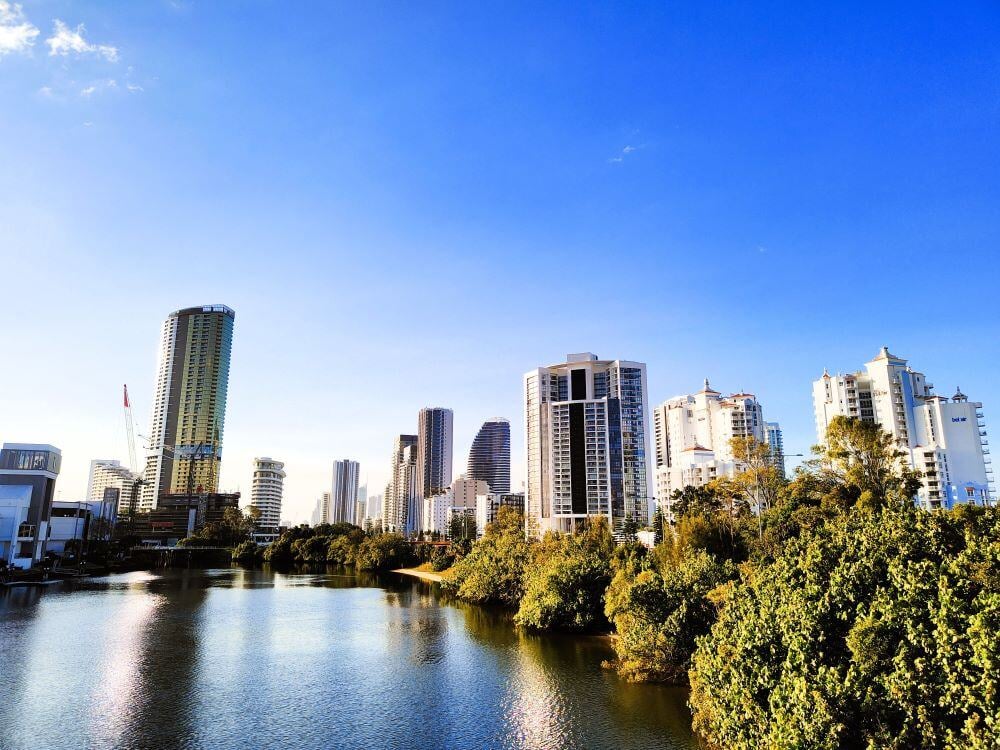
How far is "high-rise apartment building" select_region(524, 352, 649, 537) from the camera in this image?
11319cm

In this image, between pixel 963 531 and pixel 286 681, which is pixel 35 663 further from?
pixel 963 531

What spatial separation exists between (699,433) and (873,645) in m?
145

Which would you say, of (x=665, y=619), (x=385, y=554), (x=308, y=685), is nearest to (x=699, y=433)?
(x=385, y=554)

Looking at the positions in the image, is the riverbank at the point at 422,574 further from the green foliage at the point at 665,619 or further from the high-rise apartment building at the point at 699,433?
the high-rise apartment building at the point at 699,433

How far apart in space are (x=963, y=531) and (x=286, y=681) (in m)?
31.0

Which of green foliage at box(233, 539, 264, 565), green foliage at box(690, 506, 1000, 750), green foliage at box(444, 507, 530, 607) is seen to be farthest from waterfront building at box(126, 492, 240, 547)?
green foliage at box(690, 506, 1000, 750)

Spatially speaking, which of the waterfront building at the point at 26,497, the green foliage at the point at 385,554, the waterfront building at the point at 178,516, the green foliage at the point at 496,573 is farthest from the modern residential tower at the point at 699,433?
the waterfront building at the point at 178,516

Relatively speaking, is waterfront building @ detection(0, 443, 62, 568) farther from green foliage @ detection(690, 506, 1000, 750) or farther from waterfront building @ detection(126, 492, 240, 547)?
green foliage @ detection(690, 506, 1000, 750)

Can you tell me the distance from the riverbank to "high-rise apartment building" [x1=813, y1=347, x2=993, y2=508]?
6387 cm

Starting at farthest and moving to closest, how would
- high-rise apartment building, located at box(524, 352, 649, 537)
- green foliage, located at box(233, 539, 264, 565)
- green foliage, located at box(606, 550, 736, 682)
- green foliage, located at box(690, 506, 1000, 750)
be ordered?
green foliage, located at box(233, 539, 264, 565)
high-rise apartment building, located at box(524, 352, 649, 537)
green foliage, located at box(606, 550, 736, 682)
green foliage, located at box(690, 506, 1000, 750)

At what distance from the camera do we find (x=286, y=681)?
110 feet

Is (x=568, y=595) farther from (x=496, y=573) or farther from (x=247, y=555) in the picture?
(x=247, y=555)

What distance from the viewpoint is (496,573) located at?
6247cm

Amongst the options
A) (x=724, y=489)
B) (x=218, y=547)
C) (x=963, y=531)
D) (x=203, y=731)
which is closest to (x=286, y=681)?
(x=203, y=731)
